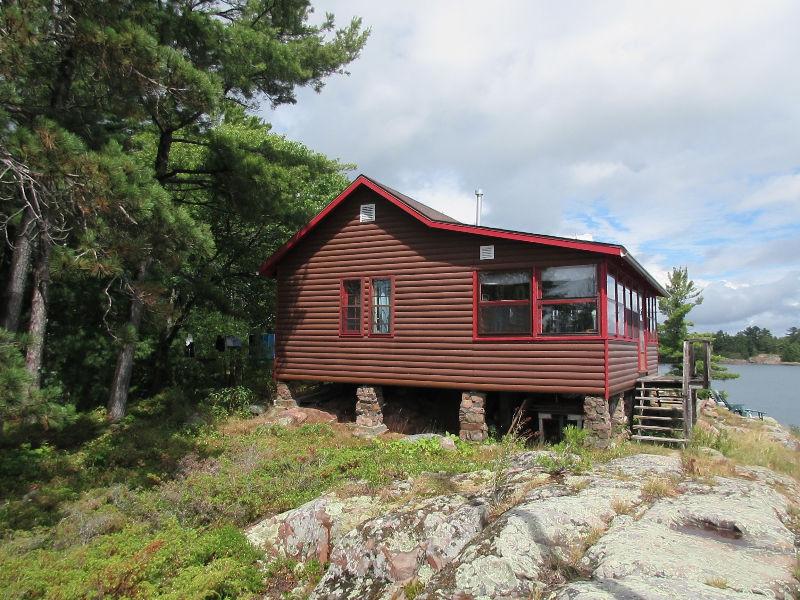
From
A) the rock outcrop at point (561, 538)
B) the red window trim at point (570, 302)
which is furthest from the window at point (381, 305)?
the rock outcrop at point (561, 538)

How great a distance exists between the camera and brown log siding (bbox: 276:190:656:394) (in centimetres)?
1202

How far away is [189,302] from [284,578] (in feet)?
38.8

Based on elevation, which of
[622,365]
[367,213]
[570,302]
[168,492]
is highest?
[367,213]

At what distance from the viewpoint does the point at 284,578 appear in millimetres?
6867

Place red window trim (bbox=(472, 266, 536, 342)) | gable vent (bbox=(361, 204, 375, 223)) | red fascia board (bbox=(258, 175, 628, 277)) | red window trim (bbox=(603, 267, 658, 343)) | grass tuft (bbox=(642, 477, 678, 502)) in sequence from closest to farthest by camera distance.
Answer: grass tuft (bbox=(642, 477, 678, 502))
red fascia board (bbox=(258, 175, 628, 277))
red window trim (bbox=(472, 266, 536, 342))
red window trim (bbox=(603, 267, 658, 343))
gable vent (bbox=(361, 204, 375, 223))

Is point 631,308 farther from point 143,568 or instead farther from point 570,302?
point 143,568

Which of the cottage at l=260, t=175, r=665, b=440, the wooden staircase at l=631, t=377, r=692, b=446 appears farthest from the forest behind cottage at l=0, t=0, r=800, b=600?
the cottage at l=260, t=175, r=665, b=440

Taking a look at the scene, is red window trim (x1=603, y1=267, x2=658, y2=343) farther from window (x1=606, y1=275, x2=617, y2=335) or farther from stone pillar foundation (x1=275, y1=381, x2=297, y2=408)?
stone pillar foundation (x1=275, y1=381, x2=297, y2=408)

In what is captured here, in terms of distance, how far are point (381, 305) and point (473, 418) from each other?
3768 millimetres

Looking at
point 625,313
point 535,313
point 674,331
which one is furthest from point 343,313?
point 674,331

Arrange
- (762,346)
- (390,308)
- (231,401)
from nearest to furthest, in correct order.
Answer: (390,308)
(231,401)
(762,346)

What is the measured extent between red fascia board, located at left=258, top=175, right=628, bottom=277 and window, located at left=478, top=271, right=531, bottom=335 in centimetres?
89

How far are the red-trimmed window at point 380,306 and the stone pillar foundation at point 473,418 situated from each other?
9.25 feet

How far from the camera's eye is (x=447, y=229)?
1305cm
